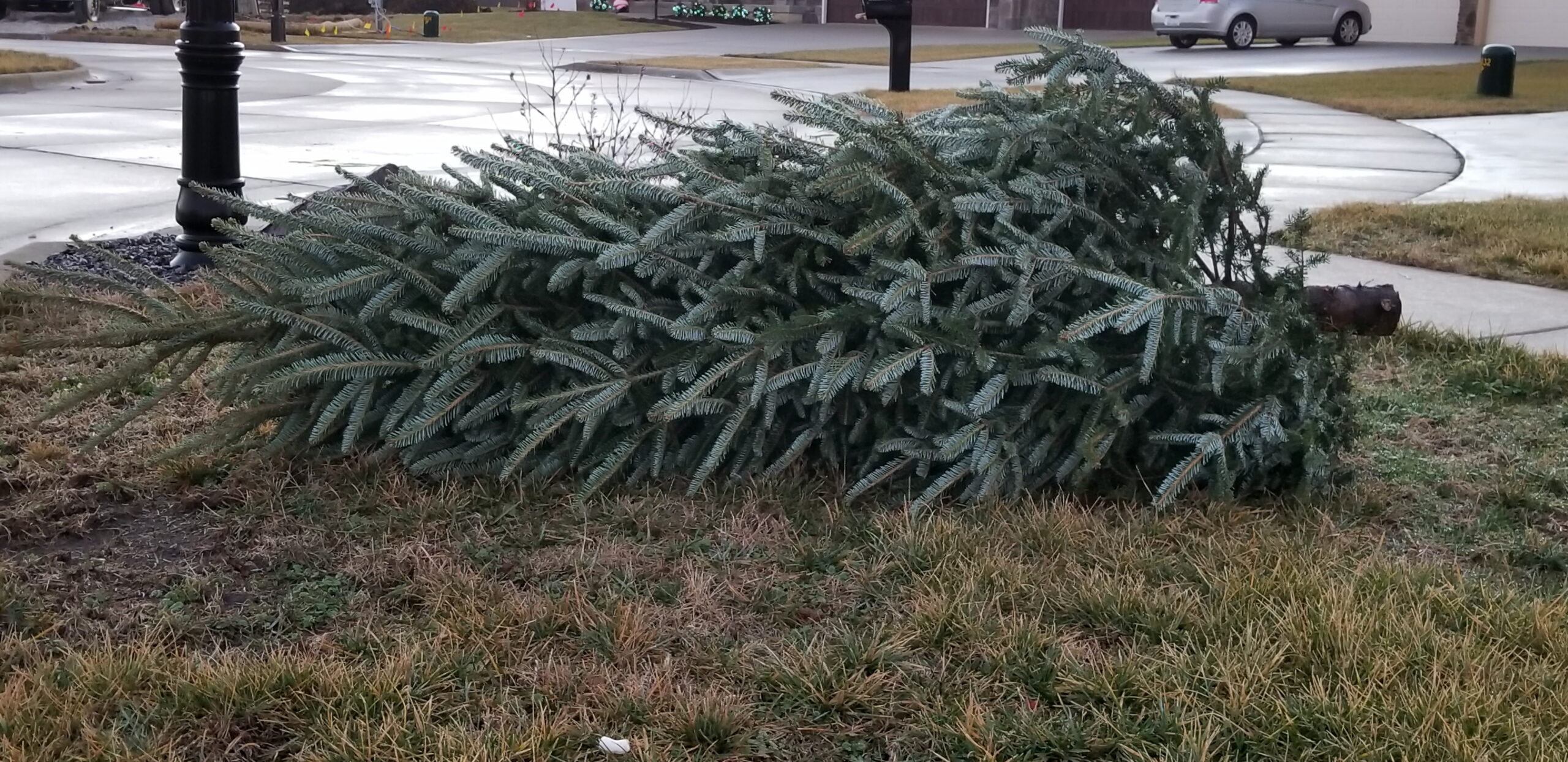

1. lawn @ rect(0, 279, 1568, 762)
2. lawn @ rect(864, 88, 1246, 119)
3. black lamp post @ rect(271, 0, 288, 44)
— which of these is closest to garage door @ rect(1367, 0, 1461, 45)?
lawn @ rect(864, 88, 1246, 119)

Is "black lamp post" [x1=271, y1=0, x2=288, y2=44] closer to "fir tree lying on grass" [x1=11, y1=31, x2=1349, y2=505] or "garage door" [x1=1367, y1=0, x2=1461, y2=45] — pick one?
"garage door" [x1=1367, y1=0, x2=1461, y2=45]

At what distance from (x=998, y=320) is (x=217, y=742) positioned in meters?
2.16

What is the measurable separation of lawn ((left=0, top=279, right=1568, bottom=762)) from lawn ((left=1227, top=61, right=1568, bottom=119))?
13192mm

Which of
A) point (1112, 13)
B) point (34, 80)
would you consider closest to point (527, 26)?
point (1112, 13)

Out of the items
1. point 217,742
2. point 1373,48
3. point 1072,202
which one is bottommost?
point 217,742

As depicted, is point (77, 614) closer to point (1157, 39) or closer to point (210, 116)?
point (210, 116)

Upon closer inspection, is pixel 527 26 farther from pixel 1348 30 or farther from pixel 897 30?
pixel 897 30

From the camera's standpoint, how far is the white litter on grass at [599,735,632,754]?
243 cm

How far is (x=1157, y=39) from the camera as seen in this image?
34.0 metres

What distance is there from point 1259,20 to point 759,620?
1141 inches

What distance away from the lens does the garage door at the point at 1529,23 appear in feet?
101

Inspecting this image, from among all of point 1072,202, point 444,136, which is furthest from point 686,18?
point 1072,202

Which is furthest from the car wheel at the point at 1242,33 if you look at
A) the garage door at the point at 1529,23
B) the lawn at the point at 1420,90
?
the garage door at the point at 1529,23

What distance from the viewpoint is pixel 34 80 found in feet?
56.8
